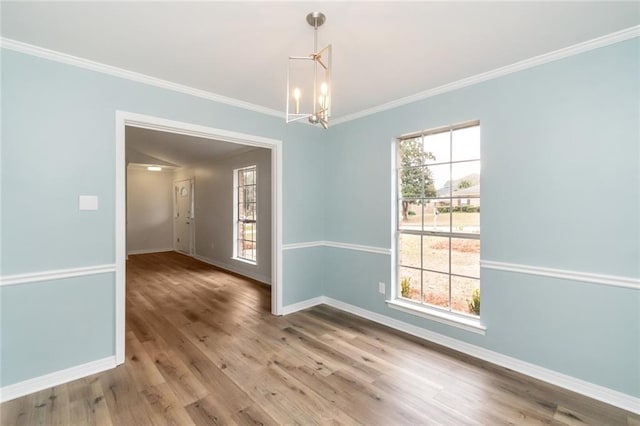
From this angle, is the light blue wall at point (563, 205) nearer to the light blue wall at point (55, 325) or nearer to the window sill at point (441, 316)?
the window sill at point (441, 316)

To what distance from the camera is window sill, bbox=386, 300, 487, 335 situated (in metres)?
2.67

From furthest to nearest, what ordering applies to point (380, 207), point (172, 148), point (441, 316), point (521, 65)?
point (172, 148) → point (380, 207) → point (441, 316) → point (521, 65)

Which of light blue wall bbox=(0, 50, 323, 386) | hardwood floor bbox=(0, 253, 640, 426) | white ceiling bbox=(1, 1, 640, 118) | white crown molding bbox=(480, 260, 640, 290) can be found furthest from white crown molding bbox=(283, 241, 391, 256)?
light blue wall bbox=(0, 50, 323, 386)

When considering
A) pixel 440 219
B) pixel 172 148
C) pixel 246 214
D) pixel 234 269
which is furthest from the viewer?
pixel 172 148

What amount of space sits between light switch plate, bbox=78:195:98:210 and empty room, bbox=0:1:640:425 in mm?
15

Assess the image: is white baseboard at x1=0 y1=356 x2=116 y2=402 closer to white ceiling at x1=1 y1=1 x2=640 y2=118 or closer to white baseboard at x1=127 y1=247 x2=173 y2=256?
white ceiling at x1=1 y1=1 x2=640 y2=118

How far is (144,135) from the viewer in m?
5.40

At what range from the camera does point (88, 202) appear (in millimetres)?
2387

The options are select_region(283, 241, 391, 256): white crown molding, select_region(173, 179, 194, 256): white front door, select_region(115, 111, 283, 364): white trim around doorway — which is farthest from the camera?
select_region(173, 179, 194, 256): white front door

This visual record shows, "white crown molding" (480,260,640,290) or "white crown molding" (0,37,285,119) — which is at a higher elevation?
"white crown molding" (0,37,285,119)

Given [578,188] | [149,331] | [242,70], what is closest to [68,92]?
[242,70]

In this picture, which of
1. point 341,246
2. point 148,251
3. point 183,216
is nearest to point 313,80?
point 341,246

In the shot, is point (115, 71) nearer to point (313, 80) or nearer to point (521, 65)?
point (313, 80)

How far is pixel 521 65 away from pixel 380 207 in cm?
182
